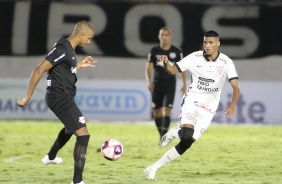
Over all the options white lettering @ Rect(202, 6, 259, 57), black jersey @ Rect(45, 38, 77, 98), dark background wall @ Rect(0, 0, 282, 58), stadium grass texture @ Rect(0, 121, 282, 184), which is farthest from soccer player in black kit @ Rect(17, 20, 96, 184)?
white lettering @ Rect(202, 6, 259, 57)

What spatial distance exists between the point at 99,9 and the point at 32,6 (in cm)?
188

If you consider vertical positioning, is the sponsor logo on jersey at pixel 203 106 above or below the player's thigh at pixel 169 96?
below

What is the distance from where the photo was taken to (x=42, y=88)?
21.1m

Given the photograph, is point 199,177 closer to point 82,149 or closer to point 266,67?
point 82,149

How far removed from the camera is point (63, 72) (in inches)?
359

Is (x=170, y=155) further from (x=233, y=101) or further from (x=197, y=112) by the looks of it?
(x=233, y=101)

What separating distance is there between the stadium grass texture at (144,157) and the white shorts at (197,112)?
2.19 ft

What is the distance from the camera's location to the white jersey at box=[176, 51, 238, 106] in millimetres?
10422

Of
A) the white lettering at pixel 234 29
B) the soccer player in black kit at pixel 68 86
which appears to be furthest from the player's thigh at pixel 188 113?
the white lettering at pixel 234 29

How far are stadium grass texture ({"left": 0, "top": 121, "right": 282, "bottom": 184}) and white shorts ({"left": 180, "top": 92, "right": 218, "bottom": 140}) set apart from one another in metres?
0.67

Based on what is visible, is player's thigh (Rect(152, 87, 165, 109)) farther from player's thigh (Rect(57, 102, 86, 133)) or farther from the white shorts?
player's thigh (Rect(57, 102, 86, 133))

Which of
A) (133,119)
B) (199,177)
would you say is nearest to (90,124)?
(133,119)

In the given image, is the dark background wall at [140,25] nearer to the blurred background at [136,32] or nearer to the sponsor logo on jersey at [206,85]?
the blurred background at [136,32]

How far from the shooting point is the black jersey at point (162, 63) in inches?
585
